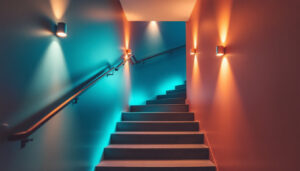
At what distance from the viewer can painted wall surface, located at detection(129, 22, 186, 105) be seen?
554 centimetres

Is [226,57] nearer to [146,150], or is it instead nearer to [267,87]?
[267,87]

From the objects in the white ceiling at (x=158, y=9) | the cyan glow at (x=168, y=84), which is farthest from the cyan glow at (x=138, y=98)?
the white ceiling at (x=158, y=9)

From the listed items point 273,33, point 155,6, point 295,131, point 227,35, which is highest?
point 155,6

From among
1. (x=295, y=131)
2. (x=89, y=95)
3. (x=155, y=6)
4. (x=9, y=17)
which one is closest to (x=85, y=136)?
(x=89, y=95)

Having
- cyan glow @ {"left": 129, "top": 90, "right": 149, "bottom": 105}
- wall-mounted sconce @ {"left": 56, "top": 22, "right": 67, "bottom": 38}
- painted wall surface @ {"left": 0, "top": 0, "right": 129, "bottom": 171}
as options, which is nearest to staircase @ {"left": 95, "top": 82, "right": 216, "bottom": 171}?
painted wall surface @ {"left": 0, "top": 0, "right": 129, "bottom": 171}

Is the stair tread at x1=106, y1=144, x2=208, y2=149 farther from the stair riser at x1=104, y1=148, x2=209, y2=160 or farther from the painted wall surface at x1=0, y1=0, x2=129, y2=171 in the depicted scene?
the painted wall surface at x1=0, y1=0, x2=129, y2=171

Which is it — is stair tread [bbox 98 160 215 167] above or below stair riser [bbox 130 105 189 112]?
below

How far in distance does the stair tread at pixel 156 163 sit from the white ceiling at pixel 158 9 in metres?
2.78

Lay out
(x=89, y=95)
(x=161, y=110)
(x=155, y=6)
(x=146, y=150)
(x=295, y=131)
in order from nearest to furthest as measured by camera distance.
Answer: (x=295, y=131) < (x=89, y=95) < (x=146, y=150) < (x=155, y=6) < (x=161, y=110)

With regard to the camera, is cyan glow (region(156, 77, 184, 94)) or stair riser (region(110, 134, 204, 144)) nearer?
stair riser (region(110, 134, 204, 144))

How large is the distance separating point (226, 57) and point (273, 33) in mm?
908

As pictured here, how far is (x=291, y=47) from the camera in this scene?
119 cm

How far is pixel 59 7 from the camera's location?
1742mm

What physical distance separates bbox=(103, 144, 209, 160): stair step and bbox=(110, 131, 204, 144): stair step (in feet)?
0.91
